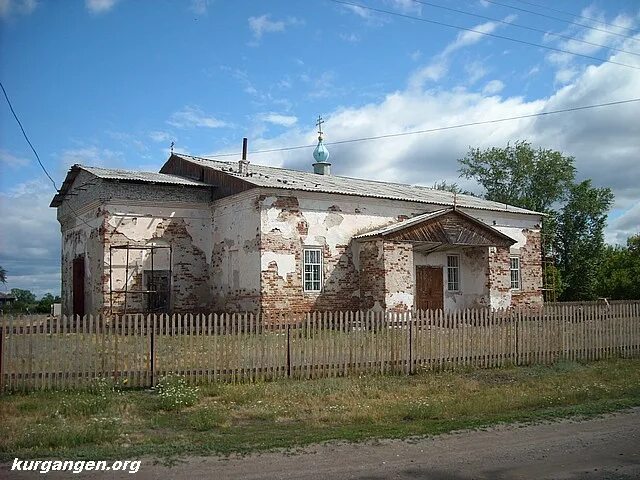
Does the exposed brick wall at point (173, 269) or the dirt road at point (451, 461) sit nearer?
the dirt road at point (451, 461)

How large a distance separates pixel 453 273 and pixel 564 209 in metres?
22.6

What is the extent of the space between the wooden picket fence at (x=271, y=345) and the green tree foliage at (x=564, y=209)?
29.9m

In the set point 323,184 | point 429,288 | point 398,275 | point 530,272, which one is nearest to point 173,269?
point 323,184

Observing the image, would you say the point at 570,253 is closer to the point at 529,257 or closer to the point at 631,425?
the point at 529,257

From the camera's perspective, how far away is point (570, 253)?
4397 cm

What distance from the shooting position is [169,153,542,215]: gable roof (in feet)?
74.0

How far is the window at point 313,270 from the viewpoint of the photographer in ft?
73.3

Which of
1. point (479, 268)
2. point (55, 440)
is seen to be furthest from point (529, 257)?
point (55, 440)

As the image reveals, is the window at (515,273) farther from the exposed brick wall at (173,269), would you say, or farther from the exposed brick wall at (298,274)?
the exposed brick wall at (173,269)

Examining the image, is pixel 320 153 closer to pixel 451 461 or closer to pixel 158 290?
pixel 158 290

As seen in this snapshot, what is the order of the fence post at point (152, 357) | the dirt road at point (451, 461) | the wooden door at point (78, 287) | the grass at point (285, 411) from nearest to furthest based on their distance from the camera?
the dirt road at point (451, 461)
the grass at point (285, 411)
the fence post at point (152, 357)
the wooden door at point (78, 287)

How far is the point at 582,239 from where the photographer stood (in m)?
43.8

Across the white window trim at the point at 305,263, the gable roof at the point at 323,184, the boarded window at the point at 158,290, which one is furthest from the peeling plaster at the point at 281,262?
the boarded window at the point at 158,290

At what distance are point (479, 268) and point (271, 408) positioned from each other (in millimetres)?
17396
